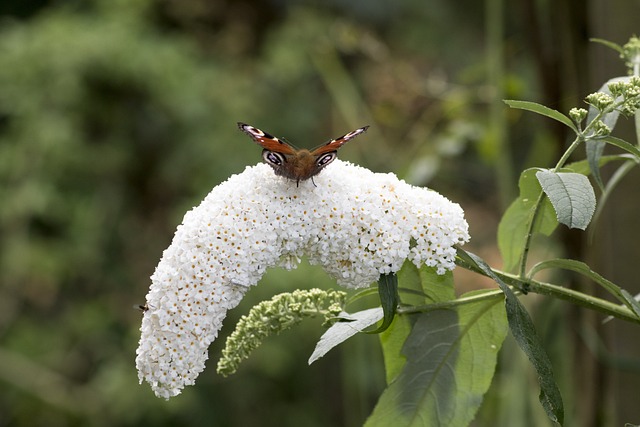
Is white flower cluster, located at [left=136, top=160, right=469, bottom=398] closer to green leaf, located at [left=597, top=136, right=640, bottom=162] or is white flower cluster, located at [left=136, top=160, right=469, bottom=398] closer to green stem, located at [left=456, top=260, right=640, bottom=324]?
green stem, located at [left=456, top=260, right=640, bottom=324]

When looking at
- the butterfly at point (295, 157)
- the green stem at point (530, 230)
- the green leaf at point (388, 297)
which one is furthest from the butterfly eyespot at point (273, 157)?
the green stem at point (530, 230)

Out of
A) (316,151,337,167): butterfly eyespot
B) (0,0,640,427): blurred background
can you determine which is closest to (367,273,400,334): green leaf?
(316,151,337,167): butterfly eyespot

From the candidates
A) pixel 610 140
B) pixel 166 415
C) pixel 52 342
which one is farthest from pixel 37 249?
pixel 610 140

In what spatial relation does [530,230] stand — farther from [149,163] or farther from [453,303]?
[149,163]

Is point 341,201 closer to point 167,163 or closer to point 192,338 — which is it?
point 192,338

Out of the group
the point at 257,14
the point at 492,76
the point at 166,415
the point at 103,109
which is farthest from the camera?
the point at 257,14

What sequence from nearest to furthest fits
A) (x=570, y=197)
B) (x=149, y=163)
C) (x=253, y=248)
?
(x=570, y=197)
(x=253, y=248)
(x=149, y=163)

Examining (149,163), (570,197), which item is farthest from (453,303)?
(149,163)
